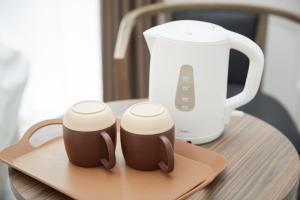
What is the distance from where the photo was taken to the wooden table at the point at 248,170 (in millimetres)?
681

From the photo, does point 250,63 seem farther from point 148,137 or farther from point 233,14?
point 233,14

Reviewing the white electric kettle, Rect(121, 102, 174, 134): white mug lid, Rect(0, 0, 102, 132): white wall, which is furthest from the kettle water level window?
Rect(0, 0, 102, 132): white wall

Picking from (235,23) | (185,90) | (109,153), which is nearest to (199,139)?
A: (185,90)

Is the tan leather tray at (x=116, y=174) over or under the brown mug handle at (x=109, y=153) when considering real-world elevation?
under

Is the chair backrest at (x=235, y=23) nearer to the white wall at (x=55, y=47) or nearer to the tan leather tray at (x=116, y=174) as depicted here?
the white wall at (x=55, y=47)

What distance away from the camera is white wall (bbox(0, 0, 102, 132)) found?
151cm

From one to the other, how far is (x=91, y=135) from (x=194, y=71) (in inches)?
8.8

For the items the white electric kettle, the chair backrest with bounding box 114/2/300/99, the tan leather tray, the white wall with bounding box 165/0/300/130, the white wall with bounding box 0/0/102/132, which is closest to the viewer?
the tan leather tray

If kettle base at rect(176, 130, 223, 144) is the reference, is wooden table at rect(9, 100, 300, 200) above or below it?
below

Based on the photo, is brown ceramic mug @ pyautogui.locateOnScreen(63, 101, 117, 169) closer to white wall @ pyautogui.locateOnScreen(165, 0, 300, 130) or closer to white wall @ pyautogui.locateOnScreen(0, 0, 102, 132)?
white wall @ pyautogui.locateOnScreen(0, 0, 102, 132)

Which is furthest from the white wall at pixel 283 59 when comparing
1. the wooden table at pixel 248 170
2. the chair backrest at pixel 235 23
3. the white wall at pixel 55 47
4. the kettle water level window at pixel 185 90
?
the kettle water level window at pixel 185 90

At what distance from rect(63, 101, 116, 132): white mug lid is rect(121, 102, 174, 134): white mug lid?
29 mm

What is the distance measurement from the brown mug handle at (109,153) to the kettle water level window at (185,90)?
175 millimetres

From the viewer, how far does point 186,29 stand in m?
0.79
